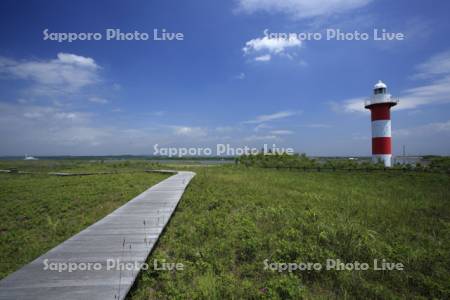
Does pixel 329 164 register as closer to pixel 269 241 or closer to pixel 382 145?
pixel 382 145

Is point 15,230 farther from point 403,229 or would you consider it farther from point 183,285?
point 403,229

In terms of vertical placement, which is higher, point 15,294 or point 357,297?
point 15,294

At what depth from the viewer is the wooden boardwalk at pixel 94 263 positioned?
3.33 metres

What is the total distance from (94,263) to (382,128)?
27.7 m

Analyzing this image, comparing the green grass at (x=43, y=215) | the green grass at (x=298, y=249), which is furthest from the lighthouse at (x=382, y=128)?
the green grass at (x=43, y=215)

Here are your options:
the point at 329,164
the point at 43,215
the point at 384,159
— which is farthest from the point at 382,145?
the point at 43,215

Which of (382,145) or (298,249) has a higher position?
(382,145)

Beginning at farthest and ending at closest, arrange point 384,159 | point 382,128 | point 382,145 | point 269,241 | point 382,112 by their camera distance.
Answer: point 382,112, point 382,128, point 382,145, point 384,159, point 269,241

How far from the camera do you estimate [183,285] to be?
12.8 feet

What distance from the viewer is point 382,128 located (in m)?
23.5

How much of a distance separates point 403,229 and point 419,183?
13.4m

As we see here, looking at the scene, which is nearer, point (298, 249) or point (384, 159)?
point (298, 249)

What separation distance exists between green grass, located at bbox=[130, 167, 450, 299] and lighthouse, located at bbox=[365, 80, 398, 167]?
15.7 meters

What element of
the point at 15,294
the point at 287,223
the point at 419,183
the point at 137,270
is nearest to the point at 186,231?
the point at 137,270
